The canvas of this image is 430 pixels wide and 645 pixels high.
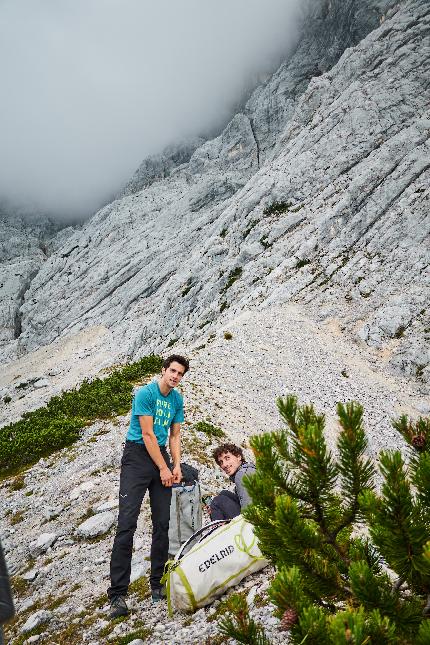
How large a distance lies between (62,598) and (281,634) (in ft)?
15.8

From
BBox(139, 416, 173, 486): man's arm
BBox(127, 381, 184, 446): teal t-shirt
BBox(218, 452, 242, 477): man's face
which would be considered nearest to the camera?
BBox(139, 416, 173, 486): man's arm

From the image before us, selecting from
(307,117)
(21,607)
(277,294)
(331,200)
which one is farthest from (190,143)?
(21,607)

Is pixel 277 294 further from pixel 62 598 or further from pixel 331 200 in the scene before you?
pixel 62 598

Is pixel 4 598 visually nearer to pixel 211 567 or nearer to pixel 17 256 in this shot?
pixel 211 567

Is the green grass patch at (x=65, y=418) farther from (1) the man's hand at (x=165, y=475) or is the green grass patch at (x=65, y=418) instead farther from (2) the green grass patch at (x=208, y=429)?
(1) the man's hand at (x=165, y=475)

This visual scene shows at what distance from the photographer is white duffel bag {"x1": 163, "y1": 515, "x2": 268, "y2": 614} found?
206 inches

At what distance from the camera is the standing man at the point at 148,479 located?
5.98 meters

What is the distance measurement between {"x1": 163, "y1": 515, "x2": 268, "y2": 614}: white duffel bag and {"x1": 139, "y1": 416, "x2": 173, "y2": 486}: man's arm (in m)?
1.07

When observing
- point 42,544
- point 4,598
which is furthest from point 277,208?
point 4,598

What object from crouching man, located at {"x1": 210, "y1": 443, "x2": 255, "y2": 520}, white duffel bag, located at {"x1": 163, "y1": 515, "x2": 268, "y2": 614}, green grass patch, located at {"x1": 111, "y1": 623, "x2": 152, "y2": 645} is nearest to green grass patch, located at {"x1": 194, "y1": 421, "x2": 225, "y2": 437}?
crouching man, located at {"x1": 210, "y1": 443, "x2": 255, "y2": 520}

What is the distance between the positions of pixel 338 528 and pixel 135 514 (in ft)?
14.3

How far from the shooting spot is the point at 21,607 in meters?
7.39

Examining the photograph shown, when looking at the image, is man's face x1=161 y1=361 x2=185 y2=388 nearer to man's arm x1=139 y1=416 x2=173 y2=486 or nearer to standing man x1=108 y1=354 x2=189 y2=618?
standing man x1=108 y1=354 x2=189 y2=618

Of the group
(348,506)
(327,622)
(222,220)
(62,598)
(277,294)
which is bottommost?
(277,294)
